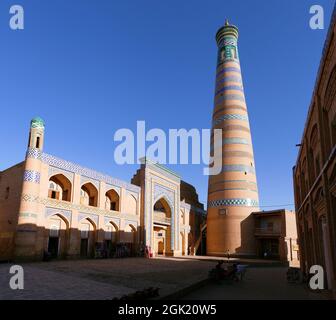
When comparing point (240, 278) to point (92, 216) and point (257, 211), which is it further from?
point (257, 211)

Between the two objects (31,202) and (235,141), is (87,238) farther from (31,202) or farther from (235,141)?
(235,141)

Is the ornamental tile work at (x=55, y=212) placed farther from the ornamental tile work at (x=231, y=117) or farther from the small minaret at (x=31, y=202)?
the ornamental tile work at (x=231, y=117)

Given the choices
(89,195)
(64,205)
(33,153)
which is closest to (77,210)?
(64,205)

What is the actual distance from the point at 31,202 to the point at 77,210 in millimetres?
3477

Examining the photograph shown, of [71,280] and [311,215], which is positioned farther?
[311,215]

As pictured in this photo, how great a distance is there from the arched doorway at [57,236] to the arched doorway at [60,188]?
150cm

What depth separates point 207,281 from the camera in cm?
995

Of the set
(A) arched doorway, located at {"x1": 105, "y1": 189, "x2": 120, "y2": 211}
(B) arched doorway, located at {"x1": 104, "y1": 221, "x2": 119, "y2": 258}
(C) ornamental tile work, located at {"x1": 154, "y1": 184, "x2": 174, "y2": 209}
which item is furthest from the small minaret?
(C) ornamental tile work, located at {"x1": 154, "y1": 184, "x2": 174, "y2": 209}

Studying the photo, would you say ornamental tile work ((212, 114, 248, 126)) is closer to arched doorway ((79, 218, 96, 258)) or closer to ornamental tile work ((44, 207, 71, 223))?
arched doorway ((79, 218, 96, 258))

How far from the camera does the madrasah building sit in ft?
52.4

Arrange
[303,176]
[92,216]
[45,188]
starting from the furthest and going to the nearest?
[92,216] → [45,188] → [303,176]

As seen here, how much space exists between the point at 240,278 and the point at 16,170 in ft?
42.2

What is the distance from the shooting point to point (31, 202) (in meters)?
16.0

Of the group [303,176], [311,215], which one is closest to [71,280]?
[311,215]
